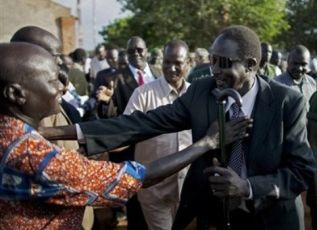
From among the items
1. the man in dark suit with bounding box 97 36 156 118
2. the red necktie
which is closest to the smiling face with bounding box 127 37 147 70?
the man in dark suit with bounding box 97 36 156 118

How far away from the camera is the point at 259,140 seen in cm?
298

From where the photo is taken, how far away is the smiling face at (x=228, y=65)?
3008 millimetres

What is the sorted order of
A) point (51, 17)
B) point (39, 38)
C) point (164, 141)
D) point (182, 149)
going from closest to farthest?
1. point (182, 149)
2. point (39, 38)
3. point (164, 141)
4. point (51, 17)

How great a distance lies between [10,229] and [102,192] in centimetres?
35

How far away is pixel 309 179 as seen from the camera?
306cm

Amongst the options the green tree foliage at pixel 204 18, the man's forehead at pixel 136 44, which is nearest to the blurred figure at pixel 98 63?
the man's forehead at pixel 136 44

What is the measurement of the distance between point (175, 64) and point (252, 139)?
8.10 ft

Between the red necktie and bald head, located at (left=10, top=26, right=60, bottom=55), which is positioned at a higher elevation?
bald head, located at (left=10, top=26, right=60, bottom=55)

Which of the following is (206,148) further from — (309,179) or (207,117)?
(309,179)

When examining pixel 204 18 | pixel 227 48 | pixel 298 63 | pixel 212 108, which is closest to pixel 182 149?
pixel 212 108

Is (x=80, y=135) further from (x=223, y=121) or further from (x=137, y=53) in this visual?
(x=137, y=53)

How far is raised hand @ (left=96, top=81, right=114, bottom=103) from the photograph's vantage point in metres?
6.16

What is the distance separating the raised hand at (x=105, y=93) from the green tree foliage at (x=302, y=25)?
114ft

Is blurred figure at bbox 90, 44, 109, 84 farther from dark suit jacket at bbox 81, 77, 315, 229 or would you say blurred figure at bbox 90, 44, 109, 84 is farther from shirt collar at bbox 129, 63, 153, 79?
dark suit jacket at bbox 81, 77, 315, 229
